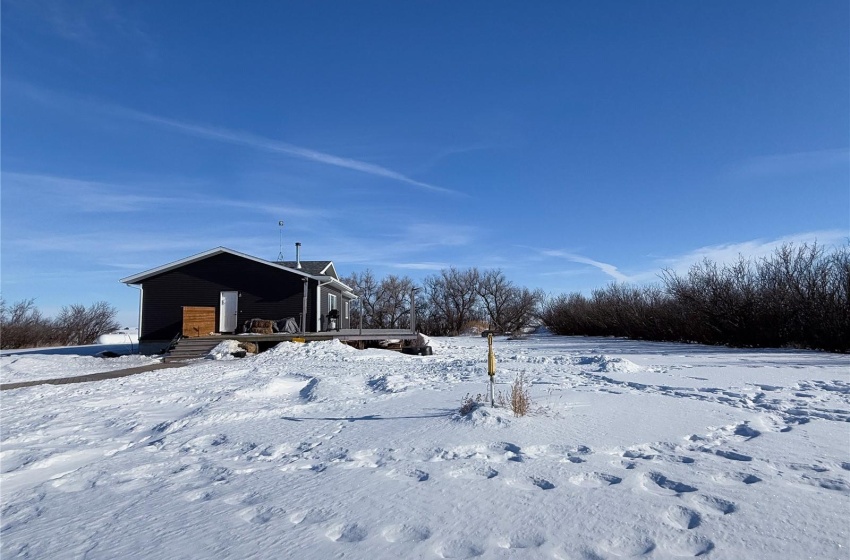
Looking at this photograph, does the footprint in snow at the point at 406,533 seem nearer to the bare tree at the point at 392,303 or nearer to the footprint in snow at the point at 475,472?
the footprint in snow at the point at 475,472

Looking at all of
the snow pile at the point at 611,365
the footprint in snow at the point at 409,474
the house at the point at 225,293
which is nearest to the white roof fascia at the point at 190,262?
the house at the point at 225,293

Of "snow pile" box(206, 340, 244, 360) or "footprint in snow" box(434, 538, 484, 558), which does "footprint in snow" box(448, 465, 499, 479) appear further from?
"snow pile" box(206, 340, 244, 360)

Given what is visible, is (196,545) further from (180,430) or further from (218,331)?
(218,331)

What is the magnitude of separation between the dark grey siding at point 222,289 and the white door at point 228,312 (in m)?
0.17

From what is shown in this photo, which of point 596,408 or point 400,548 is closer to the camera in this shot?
point 400,548

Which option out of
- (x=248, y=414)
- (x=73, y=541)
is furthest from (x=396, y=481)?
(x=248, y=414)

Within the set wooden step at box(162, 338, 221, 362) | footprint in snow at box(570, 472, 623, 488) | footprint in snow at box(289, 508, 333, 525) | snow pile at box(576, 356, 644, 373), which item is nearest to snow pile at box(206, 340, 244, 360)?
wooden step at box(162, 338, 221, 362)

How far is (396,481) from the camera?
164 inches

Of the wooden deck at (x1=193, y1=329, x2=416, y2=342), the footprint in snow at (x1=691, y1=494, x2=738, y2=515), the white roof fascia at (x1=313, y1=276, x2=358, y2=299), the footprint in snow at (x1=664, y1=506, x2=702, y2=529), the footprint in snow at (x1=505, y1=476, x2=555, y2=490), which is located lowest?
the footprint in snow at (x1=664, y1=506, x2=702, y2=529)

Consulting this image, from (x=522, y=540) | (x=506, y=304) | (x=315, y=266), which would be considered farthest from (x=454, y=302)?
(x=522, y=540)

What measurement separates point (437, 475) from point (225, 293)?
20377 millimetres

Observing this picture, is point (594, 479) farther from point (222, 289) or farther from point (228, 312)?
point (222, 289)

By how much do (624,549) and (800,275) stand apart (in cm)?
2075

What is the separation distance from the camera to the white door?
22.5 meters
